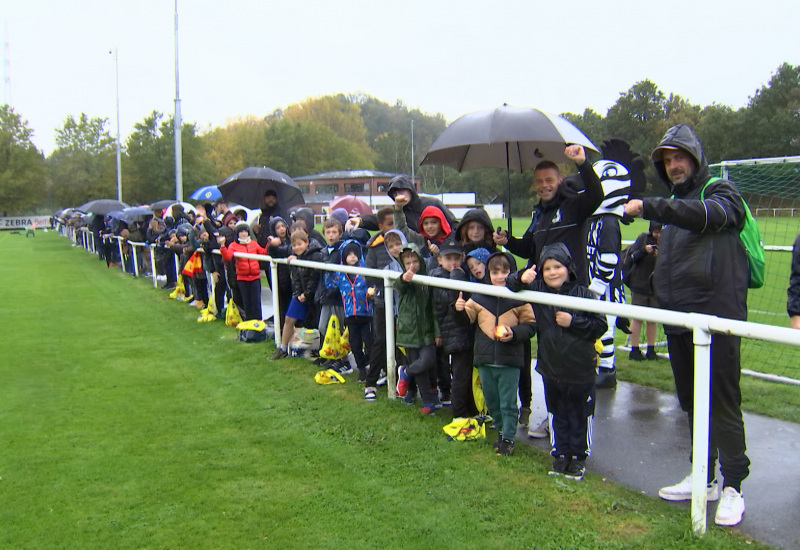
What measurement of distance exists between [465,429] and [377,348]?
4.86ft

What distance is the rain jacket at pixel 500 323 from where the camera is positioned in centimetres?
451

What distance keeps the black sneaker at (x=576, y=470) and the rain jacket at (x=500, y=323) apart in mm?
733

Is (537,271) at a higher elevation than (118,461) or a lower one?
higher

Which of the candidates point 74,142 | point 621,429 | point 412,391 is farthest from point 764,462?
point 74,142

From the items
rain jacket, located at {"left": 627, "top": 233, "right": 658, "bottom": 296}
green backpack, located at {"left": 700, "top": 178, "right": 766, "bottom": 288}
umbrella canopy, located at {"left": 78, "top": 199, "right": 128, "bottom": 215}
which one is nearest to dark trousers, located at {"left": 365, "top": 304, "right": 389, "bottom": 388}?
rain jacket, located at {"left": 627, "top": 233, "right": 658, "bottom": 296}

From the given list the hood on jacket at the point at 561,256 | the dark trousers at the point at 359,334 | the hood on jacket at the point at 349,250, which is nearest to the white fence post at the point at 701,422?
the hood on jacket at the point at 561,256

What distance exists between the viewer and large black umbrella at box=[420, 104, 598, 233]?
16.3 feet

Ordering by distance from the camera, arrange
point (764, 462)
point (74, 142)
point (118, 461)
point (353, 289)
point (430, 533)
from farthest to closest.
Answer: point (74, 142) < point (353, 289) < point (118, 461) < point (764, 462) < point (430, 533)

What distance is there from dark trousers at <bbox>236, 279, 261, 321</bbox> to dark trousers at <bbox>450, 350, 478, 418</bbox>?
489 cm

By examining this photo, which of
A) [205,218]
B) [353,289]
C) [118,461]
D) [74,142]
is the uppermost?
[74,142]

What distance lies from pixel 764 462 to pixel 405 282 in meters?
2.75

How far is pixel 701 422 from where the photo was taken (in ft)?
10.5

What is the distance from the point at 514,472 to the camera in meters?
4.17

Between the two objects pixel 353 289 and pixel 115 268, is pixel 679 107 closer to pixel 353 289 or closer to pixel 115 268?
pixel 115 268
